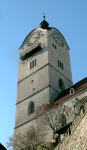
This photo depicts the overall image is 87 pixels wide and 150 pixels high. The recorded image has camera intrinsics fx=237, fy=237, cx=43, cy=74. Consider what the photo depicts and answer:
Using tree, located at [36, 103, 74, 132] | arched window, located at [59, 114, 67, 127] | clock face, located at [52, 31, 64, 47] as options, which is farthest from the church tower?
arched window, located at [59, 114, 67, 127]

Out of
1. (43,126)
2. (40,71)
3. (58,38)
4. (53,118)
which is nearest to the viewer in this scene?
(53,118)

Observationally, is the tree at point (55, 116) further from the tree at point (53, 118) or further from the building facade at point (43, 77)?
the building facade at point (43, 77)

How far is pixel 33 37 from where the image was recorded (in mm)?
38281

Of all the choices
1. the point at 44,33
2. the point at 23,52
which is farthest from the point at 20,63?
the point at 44,33

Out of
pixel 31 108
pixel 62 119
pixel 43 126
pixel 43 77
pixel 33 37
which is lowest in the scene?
pixel 43 126

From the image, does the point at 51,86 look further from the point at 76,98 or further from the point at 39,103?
the point at 76,98

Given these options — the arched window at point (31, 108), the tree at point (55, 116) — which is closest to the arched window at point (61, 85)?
the arched window at point (31, 108)

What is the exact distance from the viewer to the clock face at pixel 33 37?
37.2m

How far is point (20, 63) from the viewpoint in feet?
121

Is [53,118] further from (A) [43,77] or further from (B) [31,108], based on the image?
(A) [43,77]

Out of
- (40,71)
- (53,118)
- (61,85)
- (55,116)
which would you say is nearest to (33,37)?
(40,71)

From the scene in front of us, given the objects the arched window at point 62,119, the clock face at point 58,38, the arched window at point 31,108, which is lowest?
the arched window at point 62,119

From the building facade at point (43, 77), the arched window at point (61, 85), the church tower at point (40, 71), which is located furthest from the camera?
the arched window at point (61, 85)

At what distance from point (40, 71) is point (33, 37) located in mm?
8184
